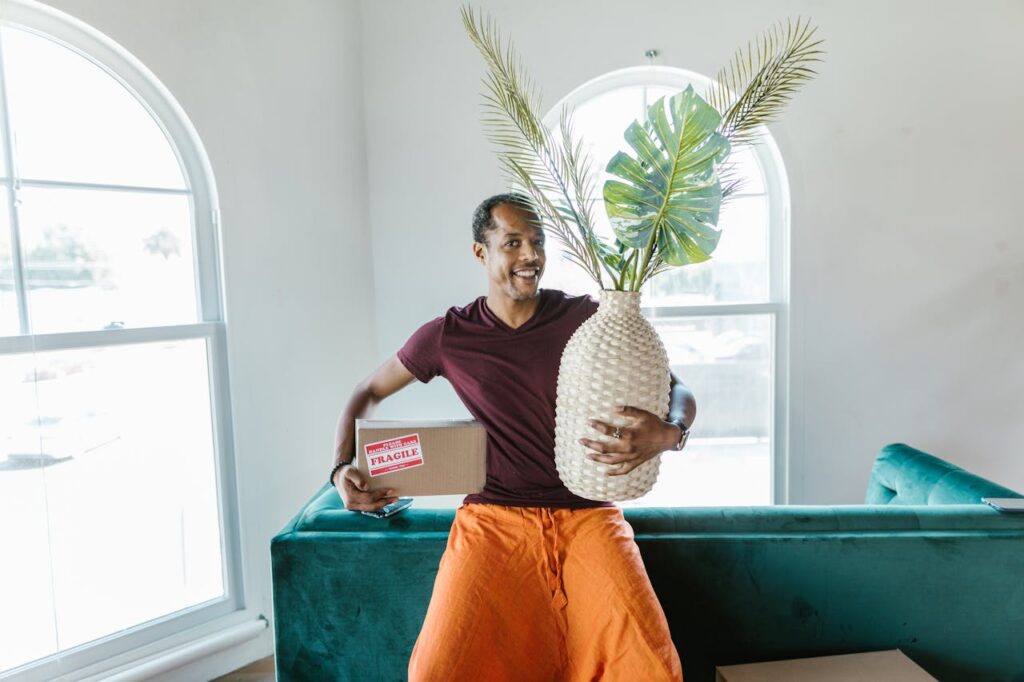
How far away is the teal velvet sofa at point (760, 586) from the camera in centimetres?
138

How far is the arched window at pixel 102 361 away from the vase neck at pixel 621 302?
57.6 inches

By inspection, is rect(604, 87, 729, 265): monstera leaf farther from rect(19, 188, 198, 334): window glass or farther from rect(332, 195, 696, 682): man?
Answer: rect(19, 188, 198, 334): window glass

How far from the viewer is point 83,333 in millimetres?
1800

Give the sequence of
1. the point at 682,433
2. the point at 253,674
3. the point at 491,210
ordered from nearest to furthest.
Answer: the point at 682,433 → the point at 491,210 → the point at 253,674

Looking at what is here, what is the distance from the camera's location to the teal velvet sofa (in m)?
1.38

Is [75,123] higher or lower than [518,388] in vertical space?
higher

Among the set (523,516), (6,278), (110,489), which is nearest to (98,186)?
(6,278)

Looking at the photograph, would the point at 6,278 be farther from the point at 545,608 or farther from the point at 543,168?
the point at 545,608

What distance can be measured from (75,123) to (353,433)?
4.04 feet

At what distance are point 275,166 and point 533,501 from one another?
4.93 ft

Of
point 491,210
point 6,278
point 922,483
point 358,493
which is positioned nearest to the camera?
point 358,493

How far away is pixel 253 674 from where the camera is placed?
6.84 feet

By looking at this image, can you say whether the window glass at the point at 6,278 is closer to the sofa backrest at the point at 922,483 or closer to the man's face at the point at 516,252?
the man's face at the point at 516,252

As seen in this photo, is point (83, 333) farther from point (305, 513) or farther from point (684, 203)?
point (684, 203)
